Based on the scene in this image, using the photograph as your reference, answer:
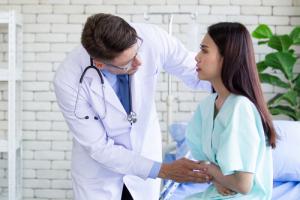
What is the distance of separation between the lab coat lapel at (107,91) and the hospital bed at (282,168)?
0.70 meters

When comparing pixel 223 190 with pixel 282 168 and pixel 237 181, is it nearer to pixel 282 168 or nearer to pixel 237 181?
pixel 237 181

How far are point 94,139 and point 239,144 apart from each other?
65 cm

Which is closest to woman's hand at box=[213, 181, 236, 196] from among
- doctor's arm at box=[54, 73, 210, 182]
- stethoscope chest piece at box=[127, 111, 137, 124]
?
doctor's arm at box=[54, 73, 210, 182]

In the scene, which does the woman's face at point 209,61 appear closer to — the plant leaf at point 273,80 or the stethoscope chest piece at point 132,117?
the stethoscope chest piece at point 132,117

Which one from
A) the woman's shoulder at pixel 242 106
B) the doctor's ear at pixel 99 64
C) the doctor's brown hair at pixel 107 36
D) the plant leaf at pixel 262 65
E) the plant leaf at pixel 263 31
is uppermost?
the plant leaf at pixel 263 31

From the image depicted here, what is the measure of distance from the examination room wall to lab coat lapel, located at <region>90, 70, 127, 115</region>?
1.45 m

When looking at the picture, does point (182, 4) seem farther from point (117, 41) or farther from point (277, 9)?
point (117, 41)

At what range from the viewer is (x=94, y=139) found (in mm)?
1915

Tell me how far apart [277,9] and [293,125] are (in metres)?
0.88

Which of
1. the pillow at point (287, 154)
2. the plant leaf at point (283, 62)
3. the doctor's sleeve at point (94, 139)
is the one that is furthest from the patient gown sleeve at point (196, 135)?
the plant leaf at point (283, 62)

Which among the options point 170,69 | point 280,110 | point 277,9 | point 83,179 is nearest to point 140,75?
point 170,69

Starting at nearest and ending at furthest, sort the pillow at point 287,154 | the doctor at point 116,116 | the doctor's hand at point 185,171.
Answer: the doctor's hand at point 185,171 → the doctor at point 116,116 → the pillow at point 287,154

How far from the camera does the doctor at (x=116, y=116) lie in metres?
1.85

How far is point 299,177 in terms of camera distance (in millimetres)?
2645
